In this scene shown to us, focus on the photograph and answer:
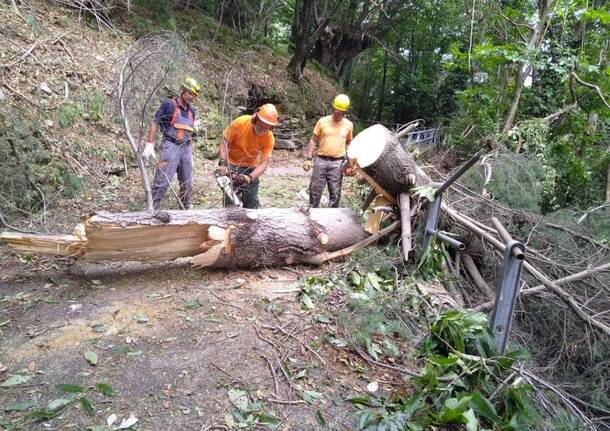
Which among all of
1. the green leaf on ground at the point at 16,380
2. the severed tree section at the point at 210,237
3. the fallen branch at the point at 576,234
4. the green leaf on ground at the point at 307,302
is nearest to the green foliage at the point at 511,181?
the fallen branch at the point at 576,234

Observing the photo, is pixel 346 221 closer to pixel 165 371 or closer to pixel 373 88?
pixel 165 371

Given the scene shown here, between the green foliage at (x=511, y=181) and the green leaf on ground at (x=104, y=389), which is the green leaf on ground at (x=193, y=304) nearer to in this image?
the green leaf on ground at (x=104, y=389)

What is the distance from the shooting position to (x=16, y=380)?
6.99ft

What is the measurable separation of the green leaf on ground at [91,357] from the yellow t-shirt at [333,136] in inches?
142

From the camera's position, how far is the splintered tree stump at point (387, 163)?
156 inches

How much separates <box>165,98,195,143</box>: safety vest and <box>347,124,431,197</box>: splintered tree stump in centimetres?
203

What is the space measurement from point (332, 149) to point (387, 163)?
1.32 m

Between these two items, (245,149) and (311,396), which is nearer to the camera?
(311,396)

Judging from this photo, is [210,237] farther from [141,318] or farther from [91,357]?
[91,357]

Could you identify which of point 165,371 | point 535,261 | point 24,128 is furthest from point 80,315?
point 535,261

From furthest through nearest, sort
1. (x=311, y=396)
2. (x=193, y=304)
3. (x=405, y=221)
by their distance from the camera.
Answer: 1. (x=405, y=221)
2. (x=193, y=304)
3. (x=311, y=396)

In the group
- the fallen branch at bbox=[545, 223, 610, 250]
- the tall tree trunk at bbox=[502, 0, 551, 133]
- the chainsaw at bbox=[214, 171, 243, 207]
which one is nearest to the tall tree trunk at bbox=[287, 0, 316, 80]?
the tall tree trunk at bbox=[502, 0, 551, 133]

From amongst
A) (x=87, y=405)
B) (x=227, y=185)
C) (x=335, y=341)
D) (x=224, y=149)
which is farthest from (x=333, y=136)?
(x=87, y=405)

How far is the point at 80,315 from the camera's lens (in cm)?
275
